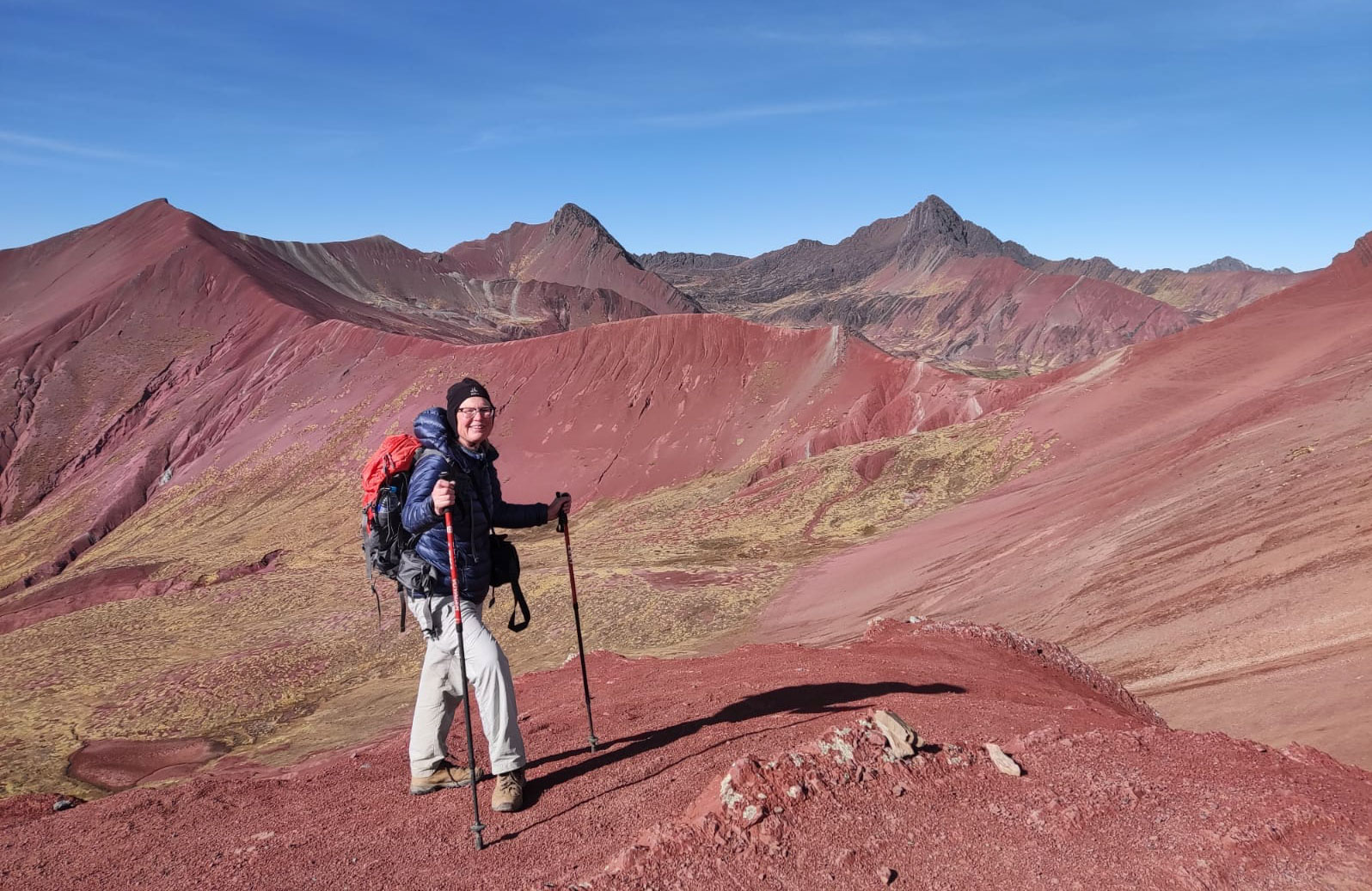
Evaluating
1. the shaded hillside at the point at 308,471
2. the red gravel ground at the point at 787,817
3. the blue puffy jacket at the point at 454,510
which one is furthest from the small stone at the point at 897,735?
the shaded hillside at the point at 308,471

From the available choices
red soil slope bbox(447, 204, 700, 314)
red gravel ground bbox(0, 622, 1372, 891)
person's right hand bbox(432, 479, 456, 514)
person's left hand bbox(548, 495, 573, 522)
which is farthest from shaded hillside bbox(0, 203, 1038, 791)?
red soil slope bbox(447, 204, 700, 314)

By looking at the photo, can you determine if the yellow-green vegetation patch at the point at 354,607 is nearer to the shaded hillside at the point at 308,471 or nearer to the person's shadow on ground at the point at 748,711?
the shaded hillside at the point at 308,471

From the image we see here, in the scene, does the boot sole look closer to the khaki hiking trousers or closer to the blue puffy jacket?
the khaki hiking trousers

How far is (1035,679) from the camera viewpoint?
28.0ft

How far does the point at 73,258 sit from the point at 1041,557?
10126 centimetres

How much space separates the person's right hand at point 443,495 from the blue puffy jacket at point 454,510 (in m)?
0.13

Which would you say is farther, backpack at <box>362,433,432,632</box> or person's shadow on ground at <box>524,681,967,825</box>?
person's shadow on ground at <box>524,681,967,825</box>

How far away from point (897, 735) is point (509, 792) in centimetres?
225

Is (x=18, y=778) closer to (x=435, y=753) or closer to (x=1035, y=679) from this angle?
(x=435, y=753)

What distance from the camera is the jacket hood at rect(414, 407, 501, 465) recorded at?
5.45 m

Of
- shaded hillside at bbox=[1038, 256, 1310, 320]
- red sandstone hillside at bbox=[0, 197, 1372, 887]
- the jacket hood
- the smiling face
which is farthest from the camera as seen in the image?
shaded hillside at bbox=[1038, 256, 1310, 320]

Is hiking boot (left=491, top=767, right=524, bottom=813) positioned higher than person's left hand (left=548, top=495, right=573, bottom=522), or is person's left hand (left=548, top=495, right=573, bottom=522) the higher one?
person's left hand (left=548, top=495, right=573, bottom=522)

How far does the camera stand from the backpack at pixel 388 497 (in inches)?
218

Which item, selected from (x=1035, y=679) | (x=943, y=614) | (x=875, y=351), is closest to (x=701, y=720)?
(x=1035, y=679)
